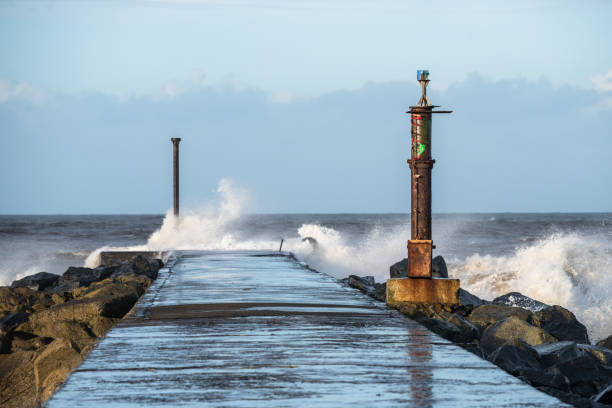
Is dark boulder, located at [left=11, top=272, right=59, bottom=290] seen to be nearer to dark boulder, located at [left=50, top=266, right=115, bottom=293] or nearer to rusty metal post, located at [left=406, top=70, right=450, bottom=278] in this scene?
dark boulder, located at [left=50, top=266, right=115, bottom=293]

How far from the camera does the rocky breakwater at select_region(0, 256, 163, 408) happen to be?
595 centimetres

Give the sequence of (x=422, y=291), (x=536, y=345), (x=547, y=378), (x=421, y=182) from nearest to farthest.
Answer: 1. (x=547, y=378)
2. (x=536, y=345)
3. (x=421, y=182)
4. (x=422, y=291)

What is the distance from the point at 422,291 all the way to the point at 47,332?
12.3 ft

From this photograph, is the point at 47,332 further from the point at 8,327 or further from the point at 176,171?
the point at 176,171

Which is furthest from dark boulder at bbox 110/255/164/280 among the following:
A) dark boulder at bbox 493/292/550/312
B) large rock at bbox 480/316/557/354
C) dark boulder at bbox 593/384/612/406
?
dark boulder at bbox 593/384/612/406

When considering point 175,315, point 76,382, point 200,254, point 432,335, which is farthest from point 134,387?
point 200,254

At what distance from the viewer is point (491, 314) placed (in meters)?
8.09

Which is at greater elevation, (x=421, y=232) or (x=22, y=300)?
(x=421, y=232)

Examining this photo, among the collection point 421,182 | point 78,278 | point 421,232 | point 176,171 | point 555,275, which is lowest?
point 555,275

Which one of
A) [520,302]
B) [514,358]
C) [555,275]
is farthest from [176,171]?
[514,358]

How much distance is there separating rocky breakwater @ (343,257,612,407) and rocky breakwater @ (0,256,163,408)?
303 cm

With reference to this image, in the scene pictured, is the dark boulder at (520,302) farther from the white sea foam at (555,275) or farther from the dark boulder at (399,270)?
the white sea foam at (555,275)

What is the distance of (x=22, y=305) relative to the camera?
→ 9.69 metres

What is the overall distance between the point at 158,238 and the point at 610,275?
13.6 metres
